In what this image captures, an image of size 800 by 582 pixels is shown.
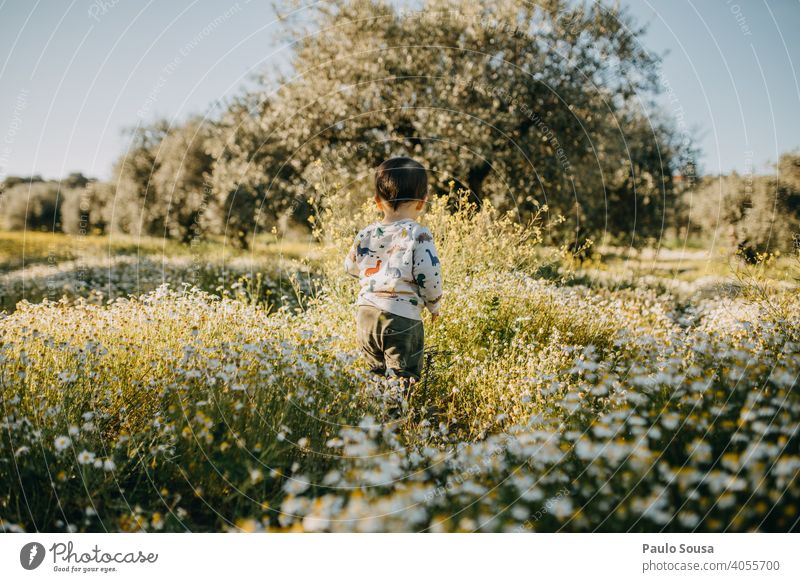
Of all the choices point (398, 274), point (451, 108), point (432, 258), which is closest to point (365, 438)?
point (398, 274)

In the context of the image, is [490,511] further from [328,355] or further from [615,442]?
[328,355]

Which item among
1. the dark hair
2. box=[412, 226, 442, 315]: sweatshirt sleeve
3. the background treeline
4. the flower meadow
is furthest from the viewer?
the background treeline

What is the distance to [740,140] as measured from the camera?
14.1ft

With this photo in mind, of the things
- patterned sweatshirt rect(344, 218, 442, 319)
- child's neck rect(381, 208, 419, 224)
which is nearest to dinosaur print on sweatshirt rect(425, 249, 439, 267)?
patterned sweatshirt rect(344, 218, 442, 319)

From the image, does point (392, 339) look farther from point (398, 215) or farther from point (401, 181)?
point (401, 181)

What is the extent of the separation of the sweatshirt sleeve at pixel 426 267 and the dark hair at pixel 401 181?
274 millimetres

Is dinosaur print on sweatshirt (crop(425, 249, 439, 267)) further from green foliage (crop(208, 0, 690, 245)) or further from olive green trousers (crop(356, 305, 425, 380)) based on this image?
green foliage (crop(208, 0, 690, 245))

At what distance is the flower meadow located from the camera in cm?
270

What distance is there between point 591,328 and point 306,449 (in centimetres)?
355

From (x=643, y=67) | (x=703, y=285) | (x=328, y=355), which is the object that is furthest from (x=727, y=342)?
(x=643, y=67)

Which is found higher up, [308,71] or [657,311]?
[308,71]

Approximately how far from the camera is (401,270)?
366 cm
